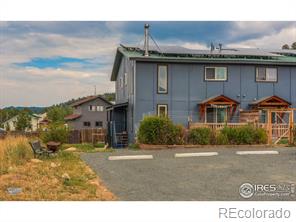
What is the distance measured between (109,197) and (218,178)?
312cm

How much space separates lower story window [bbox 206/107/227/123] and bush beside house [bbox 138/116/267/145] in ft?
14.7

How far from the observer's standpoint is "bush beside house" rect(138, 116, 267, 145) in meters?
18.0

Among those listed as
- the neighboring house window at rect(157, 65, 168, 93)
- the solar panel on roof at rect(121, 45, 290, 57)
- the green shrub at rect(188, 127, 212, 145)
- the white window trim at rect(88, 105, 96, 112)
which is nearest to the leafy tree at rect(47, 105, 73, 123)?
the white window trim at rect(88, 105, 96, 112)

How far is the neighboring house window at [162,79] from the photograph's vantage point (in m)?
22.4

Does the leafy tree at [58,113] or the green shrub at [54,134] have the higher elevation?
the leafy tree at [58,113]

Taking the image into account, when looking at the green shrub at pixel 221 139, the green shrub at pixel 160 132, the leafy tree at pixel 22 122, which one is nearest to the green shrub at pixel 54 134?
the green shrub at pixel 160 132

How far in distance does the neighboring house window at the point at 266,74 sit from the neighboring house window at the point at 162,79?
558cm

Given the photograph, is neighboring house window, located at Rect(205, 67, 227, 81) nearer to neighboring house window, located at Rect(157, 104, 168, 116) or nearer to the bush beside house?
neighboring house window, located at Rect(157, 104, 168, 116)

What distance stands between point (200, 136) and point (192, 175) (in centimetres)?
795

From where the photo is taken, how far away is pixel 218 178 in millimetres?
9977

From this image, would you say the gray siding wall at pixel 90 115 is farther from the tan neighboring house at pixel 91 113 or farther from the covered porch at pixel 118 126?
the covered porch at pixel 118 126

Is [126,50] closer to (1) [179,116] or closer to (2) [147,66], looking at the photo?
(2) [147,66]

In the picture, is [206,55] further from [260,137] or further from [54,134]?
[54,134]
